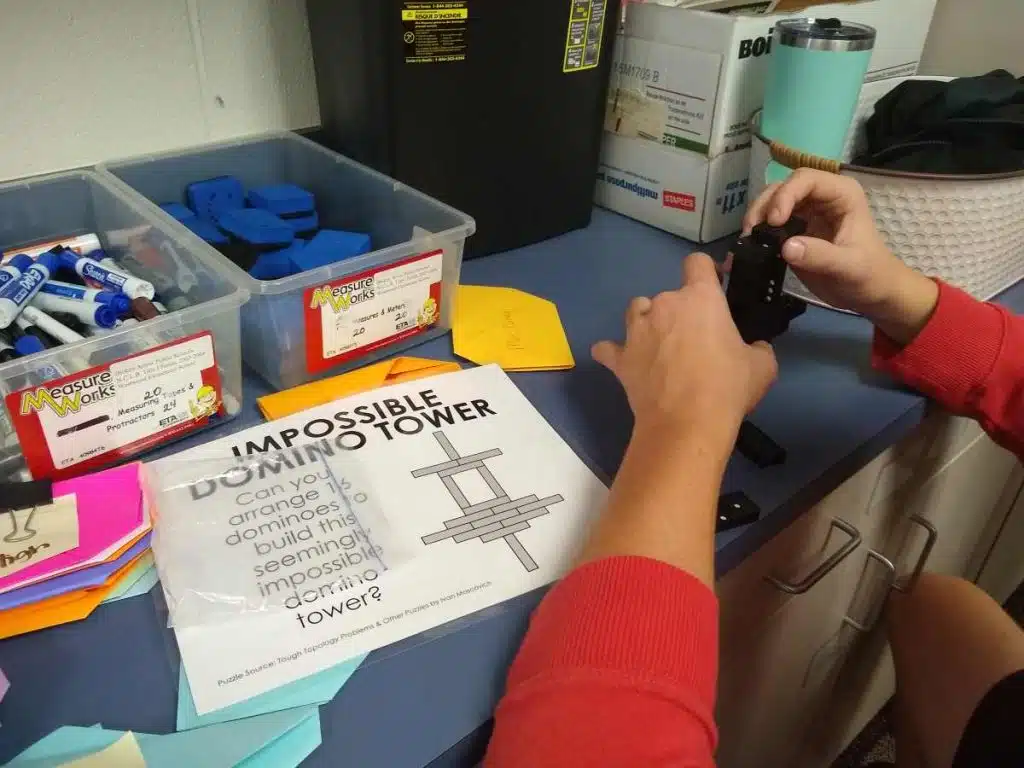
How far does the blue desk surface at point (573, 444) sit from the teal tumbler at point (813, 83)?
0.16 metres

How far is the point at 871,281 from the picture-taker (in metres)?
0.63

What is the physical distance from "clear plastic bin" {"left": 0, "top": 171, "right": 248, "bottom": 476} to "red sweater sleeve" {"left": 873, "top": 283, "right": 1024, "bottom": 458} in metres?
0.53

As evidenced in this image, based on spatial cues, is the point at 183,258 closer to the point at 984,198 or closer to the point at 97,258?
the point at 97,258

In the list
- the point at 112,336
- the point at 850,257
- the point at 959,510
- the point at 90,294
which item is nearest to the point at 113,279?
the point at 90,294

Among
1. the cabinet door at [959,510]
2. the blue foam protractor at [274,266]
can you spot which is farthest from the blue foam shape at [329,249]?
the cabinet door at [959,510]

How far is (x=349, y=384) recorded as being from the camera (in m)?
0.61

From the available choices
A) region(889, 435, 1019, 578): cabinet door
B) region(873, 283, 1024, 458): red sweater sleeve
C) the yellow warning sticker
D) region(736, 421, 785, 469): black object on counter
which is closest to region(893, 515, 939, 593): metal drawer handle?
region(889, 435, 1019, 578): cabinet door

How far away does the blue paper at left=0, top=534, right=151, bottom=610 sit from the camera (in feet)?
1.36

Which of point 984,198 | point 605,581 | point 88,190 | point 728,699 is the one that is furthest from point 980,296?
point 88,190

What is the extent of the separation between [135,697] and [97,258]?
0.41 metres

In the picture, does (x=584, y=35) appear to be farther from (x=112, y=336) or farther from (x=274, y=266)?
(x=112, y=336)

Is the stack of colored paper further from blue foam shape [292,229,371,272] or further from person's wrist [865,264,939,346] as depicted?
person's wrist [865,264,939,346]

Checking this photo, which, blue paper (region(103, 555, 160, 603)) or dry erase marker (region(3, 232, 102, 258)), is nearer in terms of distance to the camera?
blue paper (region(103, 555, 160, 603))

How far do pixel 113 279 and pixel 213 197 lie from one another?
0.16 meters
